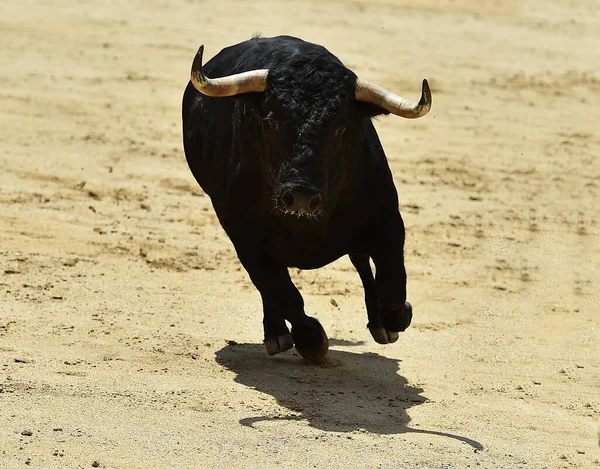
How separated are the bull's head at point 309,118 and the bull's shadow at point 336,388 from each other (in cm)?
104

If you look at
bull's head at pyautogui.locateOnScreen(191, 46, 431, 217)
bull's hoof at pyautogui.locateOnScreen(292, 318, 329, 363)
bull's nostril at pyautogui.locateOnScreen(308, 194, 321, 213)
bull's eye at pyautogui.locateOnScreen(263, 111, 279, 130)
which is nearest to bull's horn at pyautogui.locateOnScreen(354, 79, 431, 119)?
bull's head at pyautogui.locateOnScreen(191, 46, 431, 217)

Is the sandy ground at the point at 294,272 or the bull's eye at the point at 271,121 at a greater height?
the bull's eye at the point at 271,121

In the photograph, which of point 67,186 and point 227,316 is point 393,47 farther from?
point 227,316

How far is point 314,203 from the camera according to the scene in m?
6.49

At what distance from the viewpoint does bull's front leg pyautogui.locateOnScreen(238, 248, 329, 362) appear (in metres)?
7.50

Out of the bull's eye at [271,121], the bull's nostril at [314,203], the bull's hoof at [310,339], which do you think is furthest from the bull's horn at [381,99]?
the bull's hoof at [310,339]

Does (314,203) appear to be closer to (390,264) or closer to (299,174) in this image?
(299,174)

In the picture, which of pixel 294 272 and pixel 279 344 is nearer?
pixel 279 344

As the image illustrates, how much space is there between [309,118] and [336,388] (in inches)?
63.5

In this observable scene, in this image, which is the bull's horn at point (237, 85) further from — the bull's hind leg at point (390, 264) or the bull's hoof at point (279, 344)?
the bull's hoof at point (279, 344)

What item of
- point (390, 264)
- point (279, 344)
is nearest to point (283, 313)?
point (279, 344)

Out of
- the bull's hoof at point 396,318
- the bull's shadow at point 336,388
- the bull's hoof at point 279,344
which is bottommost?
the bull's shadow at point 336,388

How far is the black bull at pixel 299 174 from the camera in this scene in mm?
6754

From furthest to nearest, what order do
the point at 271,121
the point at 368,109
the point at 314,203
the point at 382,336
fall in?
the point at 382,336 → the point at 368,109 → the point at 271,121 → the point at 314,203
